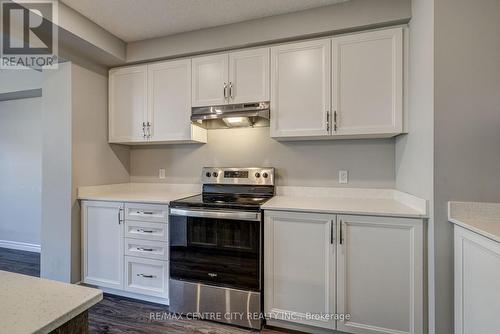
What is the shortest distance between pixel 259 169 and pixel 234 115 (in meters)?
0.61

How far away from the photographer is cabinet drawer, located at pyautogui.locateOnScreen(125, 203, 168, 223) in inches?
85.6

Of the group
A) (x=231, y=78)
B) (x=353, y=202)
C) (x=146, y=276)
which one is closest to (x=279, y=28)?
(x=231, y=78)

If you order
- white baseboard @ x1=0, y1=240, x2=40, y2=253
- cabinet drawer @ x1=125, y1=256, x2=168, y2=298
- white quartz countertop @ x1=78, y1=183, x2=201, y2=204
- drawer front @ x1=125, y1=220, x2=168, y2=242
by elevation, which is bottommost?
white baseboard @ x1=0, y1=240, x2=40, y2=253

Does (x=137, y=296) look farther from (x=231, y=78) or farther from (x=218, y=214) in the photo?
(x=231, y=78)

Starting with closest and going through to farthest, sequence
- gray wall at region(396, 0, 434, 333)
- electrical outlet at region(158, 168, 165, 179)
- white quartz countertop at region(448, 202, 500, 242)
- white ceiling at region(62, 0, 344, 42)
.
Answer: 1. white quartz countertop at region(448, 202, 500, 242)
2. gray wall at region(396, 0, 434, 333)
3. white ceiling at region(62, 0, 344, 42)
4. electrical outlet at region(158, 168, 165, 179)

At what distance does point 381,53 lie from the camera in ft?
6.49

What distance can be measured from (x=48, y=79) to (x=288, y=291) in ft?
9.76

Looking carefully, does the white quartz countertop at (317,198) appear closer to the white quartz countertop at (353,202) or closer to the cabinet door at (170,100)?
the white quartz countertop at (353,202)

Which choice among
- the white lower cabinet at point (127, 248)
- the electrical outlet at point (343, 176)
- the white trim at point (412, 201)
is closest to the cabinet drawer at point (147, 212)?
the white lower cabinet at point (127, 248)

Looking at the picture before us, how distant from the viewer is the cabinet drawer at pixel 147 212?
2174 millimetres

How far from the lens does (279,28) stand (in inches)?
85.6

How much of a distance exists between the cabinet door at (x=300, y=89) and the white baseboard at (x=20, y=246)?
146 inches

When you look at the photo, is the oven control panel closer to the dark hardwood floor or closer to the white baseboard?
the dark hardwood floor

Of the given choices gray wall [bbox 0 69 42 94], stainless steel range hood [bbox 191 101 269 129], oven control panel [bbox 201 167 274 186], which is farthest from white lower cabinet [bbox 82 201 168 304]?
gray wall [bbox 0 69 42 94]
